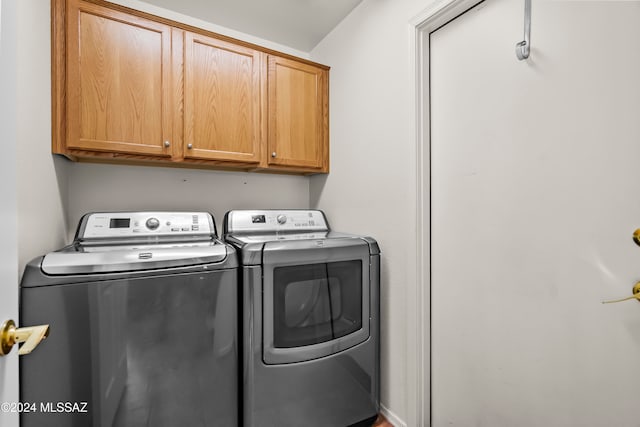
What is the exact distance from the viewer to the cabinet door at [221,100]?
1718 mm

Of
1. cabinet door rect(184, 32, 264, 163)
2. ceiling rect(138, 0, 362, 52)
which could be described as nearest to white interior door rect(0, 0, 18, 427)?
cabinet door rect(184, 32, 264, 163)

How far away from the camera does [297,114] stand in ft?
6.75

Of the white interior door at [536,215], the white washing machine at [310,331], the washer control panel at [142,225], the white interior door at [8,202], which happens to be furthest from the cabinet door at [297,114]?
the white interior door at [8,202]

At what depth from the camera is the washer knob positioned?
159 cm

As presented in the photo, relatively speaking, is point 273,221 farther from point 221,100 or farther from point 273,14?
point 273,14

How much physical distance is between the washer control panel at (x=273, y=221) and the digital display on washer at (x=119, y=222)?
1.70 feet

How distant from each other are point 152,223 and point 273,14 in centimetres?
151

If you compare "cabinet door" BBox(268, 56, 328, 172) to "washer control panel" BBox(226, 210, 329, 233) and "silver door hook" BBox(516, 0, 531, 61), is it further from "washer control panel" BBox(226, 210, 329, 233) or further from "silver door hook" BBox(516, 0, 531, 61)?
"silver door hook" BBox(516, 0, 531, 61)

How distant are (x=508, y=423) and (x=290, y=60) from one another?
7.47ft

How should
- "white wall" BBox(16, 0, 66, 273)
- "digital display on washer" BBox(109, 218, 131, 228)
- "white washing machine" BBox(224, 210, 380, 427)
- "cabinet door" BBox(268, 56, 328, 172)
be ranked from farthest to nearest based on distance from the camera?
"cabinet door" BBox(268, 56, 328, 172)
"digital display on washer" BBox(109, 218, 131, 228)
"white washing machine" BBox(224, 210, 380, 427)
"white wall" BBox(16, 0, 66, 273)

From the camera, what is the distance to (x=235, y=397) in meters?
1.29

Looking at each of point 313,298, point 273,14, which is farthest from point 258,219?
point 273,14

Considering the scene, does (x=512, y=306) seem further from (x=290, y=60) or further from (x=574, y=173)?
(x=290, y=60)

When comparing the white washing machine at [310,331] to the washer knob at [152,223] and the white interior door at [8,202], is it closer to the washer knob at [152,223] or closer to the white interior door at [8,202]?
the washer knob at [152,223]
